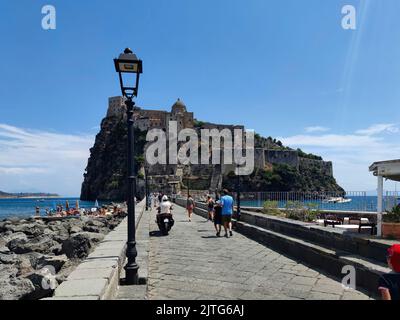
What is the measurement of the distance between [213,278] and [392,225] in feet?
9.93

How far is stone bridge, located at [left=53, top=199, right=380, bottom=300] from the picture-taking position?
4.52m

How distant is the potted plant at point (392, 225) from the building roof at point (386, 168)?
2.03 ft

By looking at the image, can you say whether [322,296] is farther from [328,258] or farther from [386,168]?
[386,168]

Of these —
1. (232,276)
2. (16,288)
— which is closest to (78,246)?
(16,288)

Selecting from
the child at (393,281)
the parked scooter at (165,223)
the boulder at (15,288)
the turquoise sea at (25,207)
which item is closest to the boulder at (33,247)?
the parked scooter at (165,223)

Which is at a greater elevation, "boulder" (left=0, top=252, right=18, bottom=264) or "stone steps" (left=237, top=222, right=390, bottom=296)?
"stone steps" (left=237, top=222, right=390, bottom=296)

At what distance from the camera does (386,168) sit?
19.8 ft

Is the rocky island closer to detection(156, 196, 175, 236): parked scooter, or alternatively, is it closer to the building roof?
detection(156, 196, 175, 236): parked scooter

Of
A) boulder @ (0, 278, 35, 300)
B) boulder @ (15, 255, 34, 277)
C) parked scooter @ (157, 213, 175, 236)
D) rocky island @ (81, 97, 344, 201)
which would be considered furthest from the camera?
rocky island @ (81, 97, 344, 201)

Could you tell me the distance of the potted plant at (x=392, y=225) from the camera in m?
5.67

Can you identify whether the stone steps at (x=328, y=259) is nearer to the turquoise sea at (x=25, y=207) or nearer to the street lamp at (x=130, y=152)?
the street lamp at (x=130, y=152)

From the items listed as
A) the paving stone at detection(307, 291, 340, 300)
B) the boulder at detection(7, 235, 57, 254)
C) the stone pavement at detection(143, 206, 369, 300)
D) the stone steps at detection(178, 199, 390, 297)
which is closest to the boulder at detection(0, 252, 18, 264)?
the boulder at detection(7, 235, 57, 254)
